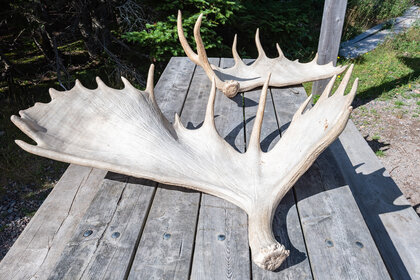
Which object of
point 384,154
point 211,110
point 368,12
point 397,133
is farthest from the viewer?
point 368,12

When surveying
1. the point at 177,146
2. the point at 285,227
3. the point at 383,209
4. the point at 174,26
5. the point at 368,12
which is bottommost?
the point at 368,12

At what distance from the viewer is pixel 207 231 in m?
1.44

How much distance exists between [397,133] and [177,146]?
128 inches

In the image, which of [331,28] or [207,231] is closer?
[207,231]

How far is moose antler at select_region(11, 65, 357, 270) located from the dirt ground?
1.92 meters

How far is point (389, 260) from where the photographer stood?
1.77 meters

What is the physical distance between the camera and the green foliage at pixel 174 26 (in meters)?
4.44

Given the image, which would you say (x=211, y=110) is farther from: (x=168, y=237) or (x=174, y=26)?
(x=174, y=26)

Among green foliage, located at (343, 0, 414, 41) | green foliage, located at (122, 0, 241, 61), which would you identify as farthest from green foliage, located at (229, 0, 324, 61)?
green foliage, located at (343, 0, 414, 41)

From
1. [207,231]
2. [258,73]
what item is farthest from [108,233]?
[258,73]

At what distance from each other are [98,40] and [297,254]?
182 inches

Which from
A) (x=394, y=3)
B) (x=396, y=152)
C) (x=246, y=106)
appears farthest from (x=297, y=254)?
(x=394, y=3)

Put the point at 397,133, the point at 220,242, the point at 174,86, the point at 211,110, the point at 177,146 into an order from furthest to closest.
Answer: the point at 397,133, the point at 174,86, the point at 211,110, the point at 177,146, the point at 220,242

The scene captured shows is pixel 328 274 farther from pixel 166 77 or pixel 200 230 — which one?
pixel 166 77
